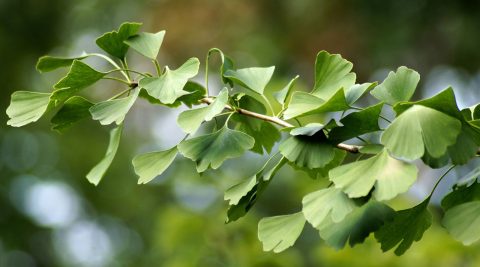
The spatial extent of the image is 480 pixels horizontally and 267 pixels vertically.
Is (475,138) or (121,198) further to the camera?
(121,198)

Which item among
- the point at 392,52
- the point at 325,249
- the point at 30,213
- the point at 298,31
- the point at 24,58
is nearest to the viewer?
the point at 325,249

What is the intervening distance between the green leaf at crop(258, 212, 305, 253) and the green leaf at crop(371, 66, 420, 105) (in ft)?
0.44

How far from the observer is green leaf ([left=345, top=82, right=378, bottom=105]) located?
708mm

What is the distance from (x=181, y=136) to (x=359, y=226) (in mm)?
3446

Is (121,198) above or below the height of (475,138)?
below

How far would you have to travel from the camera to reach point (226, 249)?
7.74ft

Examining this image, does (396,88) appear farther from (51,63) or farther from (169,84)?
(51,63)

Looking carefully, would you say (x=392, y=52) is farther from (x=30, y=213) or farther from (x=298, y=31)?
(x=30, y=213)

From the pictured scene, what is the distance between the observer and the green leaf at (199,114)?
2.31 feet

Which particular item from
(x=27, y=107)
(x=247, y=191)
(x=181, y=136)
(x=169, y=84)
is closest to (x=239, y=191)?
(x=247, y=191)

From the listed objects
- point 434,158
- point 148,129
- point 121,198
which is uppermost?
point 434,158

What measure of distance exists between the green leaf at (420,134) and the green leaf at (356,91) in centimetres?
8

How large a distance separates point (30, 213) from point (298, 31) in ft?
10.7

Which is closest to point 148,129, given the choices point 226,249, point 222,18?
point 222,18
